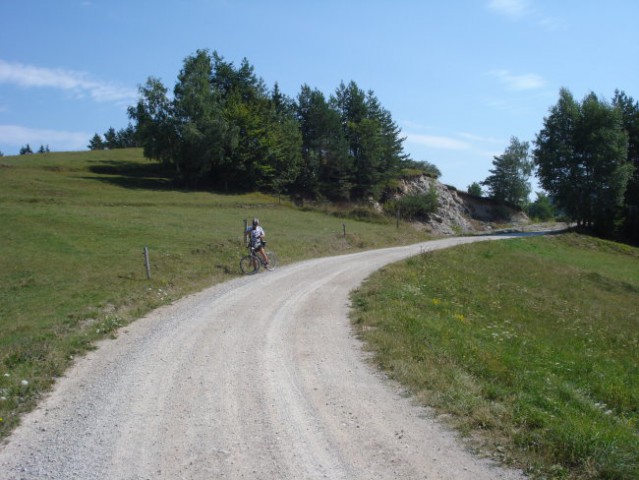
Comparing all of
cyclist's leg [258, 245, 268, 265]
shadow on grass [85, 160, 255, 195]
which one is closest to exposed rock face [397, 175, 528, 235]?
shadow on grass [85, 160, 255, 195]

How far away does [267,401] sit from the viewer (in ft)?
25.7

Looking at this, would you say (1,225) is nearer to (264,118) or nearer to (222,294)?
(222,294)

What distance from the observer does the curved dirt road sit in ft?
19.4

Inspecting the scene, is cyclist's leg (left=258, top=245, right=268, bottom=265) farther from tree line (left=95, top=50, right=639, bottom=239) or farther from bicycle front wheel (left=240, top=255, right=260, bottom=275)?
tree line (left=95, top=50, right=639, bottom=239)

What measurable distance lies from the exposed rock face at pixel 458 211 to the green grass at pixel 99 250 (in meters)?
21.2

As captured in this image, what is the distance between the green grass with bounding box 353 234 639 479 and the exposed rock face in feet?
145

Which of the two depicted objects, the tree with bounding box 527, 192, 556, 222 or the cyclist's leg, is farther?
the tree with bounding box 527, 192, 556, 222

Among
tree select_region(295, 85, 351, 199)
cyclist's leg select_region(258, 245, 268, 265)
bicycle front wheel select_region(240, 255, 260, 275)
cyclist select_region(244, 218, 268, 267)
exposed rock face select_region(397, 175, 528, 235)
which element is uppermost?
tree select_region(295, 85, 351, 199)

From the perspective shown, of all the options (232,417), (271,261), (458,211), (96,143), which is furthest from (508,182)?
(96,143)

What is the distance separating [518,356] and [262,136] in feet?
205

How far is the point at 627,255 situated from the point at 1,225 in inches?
1962

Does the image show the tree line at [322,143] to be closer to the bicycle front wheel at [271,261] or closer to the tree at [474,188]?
the bicycle front wheel at [271,261]

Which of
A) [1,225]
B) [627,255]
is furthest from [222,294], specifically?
[627,255]

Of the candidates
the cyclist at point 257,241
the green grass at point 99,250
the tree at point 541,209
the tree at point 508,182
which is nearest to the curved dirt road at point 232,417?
the green grass at point 99,250
